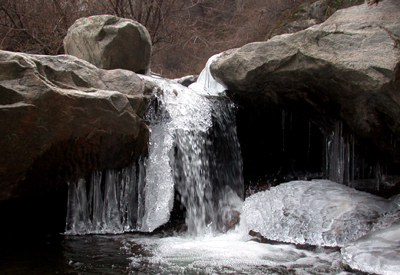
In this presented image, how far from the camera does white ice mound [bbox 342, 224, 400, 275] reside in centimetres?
244

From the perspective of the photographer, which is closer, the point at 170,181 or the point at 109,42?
the point at 170,181

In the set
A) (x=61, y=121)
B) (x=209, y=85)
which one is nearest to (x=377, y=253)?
(x=61, y=121)

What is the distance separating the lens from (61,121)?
3.12m

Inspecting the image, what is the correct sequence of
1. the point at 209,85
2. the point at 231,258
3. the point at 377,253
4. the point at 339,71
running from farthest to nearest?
the point at 209,85 < the point at 339,71 < the point at 231,258 < the point at 377,253

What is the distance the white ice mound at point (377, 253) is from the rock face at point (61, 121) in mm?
2310

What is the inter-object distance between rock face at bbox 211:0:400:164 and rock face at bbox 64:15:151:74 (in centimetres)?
137

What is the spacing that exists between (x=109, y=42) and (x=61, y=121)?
7.45 ft

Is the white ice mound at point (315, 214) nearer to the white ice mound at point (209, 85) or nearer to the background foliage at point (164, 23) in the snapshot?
the white ice mound at point (209, 85)

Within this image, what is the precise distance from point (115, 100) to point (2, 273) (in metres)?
1.75

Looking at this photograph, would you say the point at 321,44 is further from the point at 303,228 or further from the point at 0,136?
the point at 0,136

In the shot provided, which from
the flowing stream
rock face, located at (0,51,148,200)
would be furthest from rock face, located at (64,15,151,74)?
rock face, located at (0,51,148,200)

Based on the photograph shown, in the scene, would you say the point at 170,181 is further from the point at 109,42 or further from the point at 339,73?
the point at 109,42

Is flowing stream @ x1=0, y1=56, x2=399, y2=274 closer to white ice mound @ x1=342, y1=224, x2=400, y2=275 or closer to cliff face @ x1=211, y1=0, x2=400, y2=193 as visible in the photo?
white ice mound @ x1=342, y1=224, x2=400, y2=275

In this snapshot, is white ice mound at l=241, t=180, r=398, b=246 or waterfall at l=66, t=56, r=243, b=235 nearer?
white ice mound at l=241, t=180, r=398, b=246
